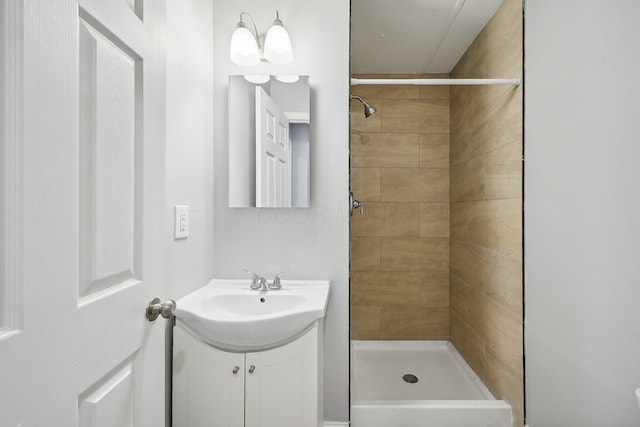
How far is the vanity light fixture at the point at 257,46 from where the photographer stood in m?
1.61

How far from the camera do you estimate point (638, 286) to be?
106cm

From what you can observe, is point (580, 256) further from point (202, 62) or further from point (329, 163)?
point (202, 62)

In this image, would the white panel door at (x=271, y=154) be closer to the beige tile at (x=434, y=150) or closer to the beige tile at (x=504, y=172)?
the beige tile at (x=504, y=172)

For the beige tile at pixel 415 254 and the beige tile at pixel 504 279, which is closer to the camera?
the beige tile at pixel 504 279

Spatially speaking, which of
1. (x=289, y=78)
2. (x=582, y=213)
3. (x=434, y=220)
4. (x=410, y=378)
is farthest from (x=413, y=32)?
(x=410, y=378)

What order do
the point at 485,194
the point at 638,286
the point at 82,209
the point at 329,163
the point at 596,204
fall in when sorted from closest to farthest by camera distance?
the point at 82,209 → the point at 638,286 → the point at 596,204 → the point at 329,163 → the point at 485,194

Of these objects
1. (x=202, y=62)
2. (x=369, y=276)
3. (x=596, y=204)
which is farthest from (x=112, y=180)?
(x=369, y=276)

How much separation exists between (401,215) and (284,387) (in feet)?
5.94

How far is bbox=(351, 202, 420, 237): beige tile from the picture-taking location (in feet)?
9.05

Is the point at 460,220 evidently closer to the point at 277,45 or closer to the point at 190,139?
the point at 277,45

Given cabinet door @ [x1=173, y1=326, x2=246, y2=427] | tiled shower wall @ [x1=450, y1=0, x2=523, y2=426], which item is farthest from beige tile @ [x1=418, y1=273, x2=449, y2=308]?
cabinet door @ [x1=173, y1=326, x2=246, y2=427]

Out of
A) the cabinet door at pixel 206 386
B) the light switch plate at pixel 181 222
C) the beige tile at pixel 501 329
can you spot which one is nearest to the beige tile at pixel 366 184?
the beige tile at pixel 501 329

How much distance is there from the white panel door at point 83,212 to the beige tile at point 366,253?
1.99 metres

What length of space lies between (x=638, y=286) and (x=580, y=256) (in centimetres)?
21
